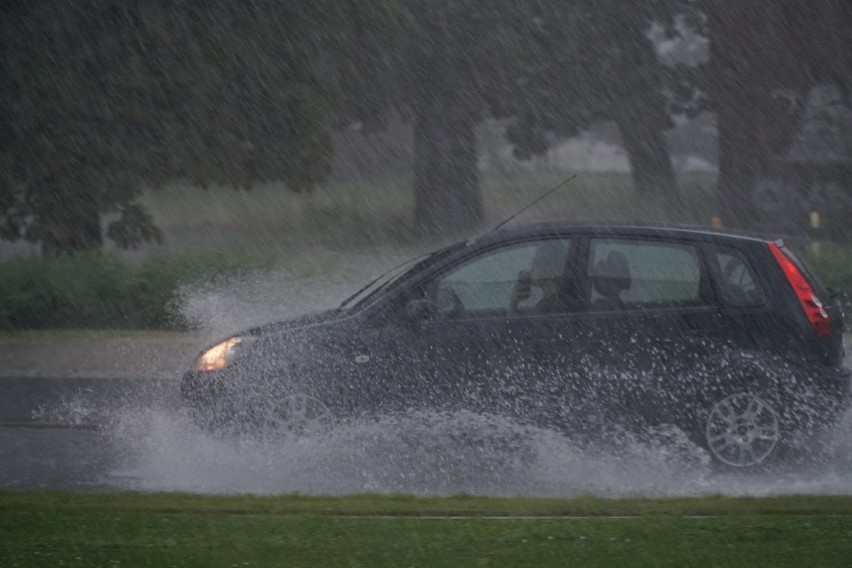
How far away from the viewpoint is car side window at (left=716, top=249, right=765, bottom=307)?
328 inches

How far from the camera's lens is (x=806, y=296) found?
27.5 feet

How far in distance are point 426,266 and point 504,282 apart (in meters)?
0.53

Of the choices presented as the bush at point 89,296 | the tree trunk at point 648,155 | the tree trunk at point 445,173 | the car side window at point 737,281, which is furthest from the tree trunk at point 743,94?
the car side window at point 737,281

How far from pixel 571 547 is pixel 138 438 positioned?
4.53 meters

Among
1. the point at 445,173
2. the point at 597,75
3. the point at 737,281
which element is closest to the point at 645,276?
the point at 737,281

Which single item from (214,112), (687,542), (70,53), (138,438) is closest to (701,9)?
(214,112)

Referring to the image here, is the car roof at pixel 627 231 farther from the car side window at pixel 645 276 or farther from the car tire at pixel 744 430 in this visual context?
the car tire at pixel 744 430

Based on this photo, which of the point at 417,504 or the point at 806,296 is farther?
the point at 806,296

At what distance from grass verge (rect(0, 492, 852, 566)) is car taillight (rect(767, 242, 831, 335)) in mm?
1422

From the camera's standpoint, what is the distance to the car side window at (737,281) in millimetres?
8336

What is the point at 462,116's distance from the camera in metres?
27.9

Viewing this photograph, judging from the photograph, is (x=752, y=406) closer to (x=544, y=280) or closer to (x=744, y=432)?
(x=744, y=432)

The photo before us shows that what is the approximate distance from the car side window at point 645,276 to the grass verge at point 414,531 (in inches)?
60.2

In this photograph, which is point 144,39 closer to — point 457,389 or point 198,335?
point 198,335
